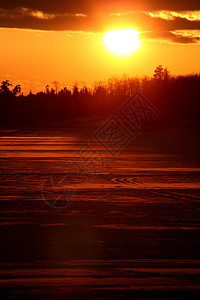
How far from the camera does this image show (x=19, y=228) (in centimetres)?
1191

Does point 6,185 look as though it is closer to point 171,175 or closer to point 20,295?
point 171,175

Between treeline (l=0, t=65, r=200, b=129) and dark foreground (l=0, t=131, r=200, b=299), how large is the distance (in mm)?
87448

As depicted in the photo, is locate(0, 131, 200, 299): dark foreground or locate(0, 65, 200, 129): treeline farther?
locate(0, 65, 200, 129): treeline

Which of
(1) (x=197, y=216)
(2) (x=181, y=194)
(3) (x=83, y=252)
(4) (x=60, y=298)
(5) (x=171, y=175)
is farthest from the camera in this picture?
(5) (x=171, y=175)

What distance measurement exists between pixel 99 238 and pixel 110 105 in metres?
147

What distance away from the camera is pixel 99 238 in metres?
11.1

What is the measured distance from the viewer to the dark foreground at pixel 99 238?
7.74 m

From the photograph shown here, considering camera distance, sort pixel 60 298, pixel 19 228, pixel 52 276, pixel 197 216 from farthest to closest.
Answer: pixel 197 216
pixel 19 228
pixel 52 276
pixel 60 298

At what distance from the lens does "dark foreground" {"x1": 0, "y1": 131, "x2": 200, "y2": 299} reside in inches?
305

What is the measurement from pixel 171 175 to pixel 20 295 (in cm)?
1699

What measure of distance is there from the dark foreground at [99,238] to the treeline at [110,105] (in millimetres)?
87448

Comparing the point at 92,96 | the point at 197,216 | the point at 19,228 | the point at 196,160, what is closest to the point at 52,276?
the point at 19,228

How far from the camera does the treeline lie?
128 meters

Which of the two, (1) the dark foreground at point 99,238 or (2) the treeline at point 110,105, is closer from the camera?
(1) the dark foreground at point 99,238
